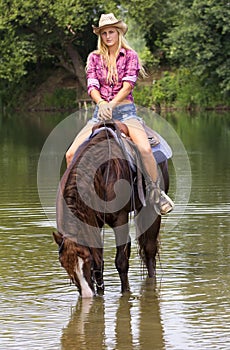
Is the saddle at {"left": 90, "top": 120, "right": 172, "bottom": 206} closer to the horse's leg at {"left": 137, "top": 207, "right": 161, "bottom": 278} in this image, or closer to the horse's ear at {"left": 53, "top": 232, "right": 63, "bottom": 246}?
the horse's leg at {"left": 137, "top": 207, "right": 161, "bottom": 278}

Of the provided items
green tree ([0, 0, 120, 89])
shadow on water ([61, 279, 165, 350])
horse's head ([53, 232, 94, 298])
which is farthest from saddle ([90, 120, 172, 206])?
green tree ([0, 0, 120, 89])

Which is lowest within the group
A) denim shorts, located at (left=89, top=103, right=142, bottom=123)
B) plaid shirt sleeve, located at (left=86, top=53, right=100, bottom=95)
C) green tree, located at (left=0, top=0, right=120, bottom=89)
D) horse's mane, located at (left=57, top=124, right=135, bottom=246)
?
horse's mane, located at (left=57, top=124, right=135, bottom=246)

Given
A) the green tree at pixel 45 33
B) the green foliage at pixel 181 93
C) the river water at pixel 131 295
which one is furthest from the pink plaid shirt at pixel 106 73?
the green tree at pixel 45 33

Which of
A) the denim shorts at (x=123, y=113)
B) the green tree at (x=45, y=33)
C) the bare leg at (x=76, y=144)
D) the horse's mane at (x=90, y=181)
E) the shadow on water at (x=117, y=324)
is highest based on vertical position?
the green tree at (x=45, y=33)

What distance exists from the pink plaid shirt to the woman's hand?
0.18 meters

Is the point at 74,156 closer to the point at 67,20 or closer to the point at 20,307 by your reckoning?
the point at 20,307

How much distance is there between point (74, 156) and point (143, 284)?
4.47 feet

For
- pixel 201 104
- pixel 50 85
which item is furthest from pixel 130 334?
pixel 50 85

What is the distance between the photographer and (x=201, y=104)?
48156 millimetres

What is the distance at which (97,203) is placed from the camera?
312 inches

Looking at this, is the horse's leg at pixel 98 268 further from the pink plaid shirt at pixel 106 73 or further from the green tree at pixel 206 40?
the green tree at pixel 206 40

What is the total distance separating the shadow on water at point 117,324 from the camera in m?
6.81

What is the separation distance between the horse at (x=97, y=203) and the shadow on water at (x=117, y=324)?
17 centimetres

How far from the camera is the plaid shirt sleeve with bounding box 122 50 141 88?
8578 millimetres
